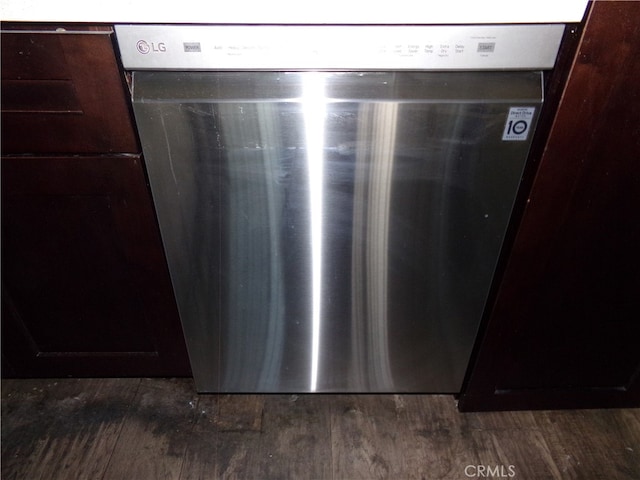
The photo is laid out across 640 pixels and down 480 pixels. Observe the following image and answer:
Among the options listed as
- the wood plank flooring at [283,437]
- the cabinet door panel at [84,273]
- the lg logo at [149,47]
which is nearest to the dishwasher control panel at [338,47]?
the lg logo at [149,47]

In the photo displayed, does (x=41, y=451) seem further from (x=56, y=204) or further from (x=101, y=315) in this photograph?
(x=56, y=204)

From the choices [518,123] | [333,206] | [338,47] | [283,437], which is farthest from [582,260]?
[283,437]

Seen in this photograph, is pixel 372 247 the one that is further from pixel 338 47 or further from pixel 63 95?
pixel 63 95

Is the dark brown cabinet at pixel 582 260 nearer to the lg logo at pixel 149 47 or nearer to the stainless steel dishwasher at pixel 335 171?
the stainless steel dishwasher at pixel 335 171

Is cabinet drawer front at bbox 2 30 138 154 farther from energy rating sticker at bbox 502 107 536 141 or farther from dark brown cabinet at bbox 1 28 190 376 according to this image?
energy rating sticker at bbox 502 107 536 141

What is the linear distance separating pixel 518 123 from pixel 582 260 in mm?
309

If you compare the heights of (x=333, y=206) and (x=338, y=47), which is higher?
(x=338, y=47)

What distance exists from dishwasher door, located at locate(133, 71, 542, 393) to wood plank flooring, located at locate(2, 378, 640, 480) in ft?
0.46

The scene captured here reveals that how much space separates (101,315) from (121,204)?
32cm

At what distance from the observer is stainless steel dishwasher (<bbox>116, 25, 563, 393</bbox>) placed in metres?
0.65

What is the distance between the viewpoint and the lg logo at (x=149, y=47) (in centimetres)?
64

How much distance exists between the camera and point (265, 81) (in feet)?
2.23
